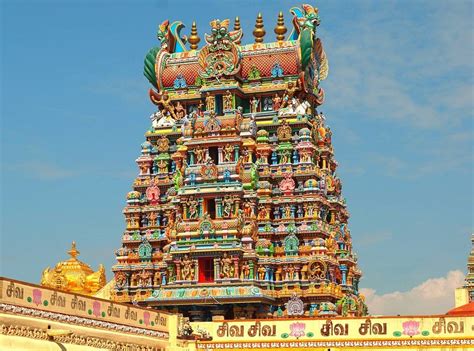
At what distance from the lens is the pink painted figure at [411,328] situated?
43.8m

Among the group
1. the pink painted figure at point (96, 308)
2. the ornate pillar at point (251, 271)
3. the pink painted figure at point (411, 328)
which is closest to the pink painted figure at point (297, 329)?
the pink painted figure at point (411, 328)

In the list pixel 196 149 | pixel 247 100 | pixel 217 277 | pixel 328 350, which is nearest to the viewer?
pixel 328 350

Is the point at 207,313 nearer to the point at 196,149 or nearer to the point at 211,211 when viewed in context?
the point at 211,211

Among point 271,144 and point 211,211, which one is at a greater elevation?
point 271,144

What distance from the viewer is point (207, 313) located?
60.5 m

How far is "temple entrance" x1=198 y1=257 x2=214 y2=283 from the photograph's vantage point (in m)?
60.8

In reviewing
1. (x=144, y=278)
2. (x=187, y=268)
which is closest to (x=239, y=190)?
(x=187, y=268)

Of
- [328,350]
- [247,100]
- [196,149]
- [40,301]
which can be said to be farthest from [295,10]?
[40,301]

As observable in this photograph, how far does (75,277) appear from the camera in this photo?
71875 mm

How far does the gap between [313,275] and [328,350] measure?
1586cm

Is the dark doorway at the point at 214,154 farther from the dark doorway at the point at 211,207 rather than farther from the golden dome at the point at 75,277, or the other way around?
the golden dome at the point at 75,277

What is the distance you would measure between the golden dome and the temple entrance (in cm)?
1284

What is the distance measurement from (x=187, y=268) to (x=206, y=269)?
4.04ft

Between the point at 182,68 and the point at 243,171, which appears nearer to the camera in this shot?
the point at 243,171
